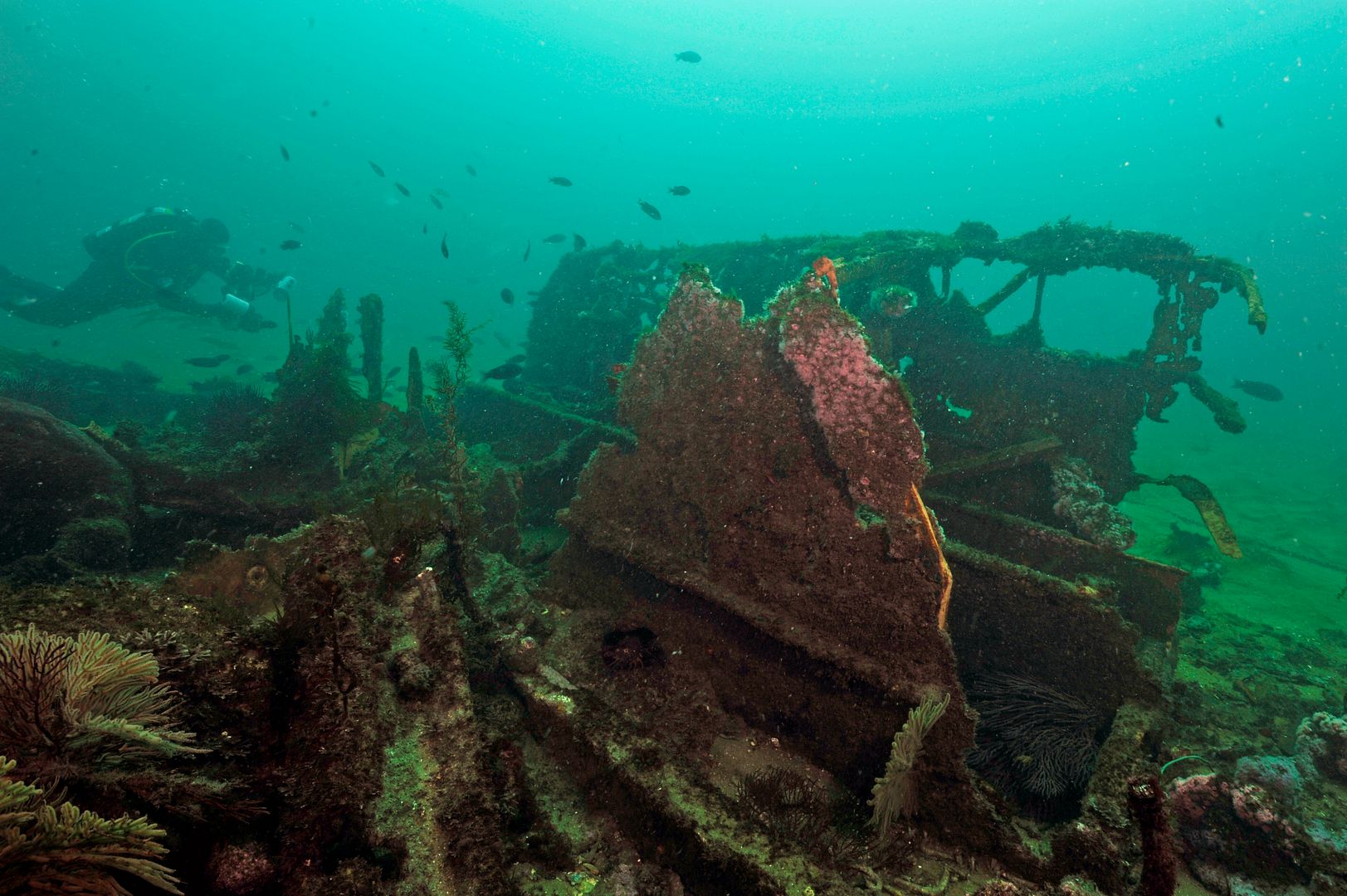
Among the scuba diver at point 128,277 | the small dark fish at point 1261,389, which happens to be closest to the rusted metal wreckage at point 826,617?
the small dark fish at point 1261,389

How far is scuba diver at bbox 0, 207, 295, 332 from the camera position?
696 inches

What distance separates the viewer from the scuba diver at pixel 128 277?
17688 mm

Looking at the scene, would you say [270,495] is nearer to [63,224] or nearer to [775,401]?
[775,401]

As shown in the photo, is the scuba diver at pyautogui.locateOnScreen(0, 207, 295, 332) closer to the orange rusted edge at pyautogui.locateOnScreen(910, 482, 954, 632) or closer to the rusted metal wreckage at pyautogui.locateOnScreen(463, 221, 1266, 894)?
the rusted metal wreckage at pyautogui.locateOnScreen(463, 221, 1266, 894)

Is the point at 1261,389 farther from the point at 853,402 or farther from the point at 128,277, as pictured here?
the point at 128,277

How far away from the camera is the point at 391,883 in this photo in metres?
1.92

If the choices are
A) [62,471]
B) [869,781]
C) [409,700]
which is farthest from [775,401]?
[62,471]

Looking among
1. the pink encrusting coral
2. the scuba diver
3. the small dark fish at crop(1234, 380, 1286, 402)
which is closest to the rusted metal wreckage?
the pink encrusting coral

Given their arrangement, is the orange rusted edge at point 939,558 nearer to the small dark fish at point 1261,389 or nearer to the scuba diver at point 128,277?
the small dark fish at point 1261,389

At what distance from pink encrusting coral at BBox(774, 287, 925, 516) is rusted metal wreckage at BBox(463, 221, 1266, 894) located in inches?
0.7

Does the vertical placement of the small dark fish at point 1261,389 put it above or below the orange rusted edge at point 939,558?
above

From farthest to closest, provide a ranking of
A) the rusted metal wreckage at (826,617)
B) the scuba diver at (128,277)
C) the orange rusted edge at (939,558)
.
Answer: the scuba diver at (128,277)
the orange rusted edge at (939,558)
the rusted metal wreckage at (826,617)

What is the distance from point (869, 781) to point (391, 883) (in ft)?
9.98

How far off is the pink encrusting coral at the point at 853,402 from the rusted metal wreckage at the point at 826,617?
17 millimetres
